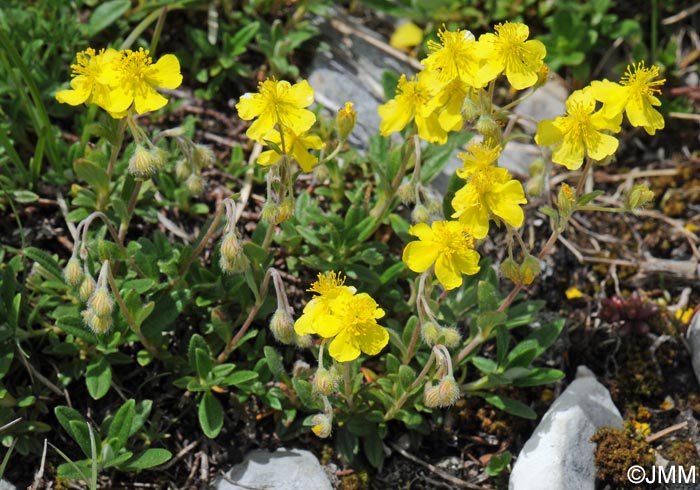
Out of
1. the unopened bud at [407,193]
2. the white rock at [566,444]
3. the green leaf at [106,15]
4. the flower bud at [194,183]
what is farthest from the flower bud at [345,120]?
the green leaf at [106,15]

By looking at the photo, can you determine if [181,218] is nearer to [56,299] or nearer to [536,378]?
[56,299]

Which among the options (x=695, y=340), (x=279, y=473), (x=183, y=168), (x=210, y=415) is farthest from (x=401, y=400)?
(x=695, y=340)

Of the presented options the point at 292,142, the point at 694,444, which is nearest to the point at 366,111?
the point at 292,142

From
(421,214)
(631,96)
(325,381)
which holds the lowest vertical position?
(325,381)

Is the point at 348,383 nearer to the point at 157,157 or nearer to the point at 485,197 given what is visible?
the point at 485,197

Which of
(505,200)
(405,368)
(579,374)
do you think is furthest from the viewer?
(579,374)

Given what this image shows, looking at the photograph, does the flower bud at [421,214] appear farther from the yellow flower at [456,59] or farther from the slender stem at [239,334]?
the slender stem at [239,334]

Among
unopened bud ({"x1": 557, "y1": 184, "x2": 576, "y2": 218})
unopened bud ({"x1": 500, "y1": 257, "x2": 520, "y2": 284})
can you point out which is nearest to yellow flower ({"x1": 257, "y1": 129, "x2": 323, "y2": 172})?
unopened bud ({"x1": 500, "y1": 257, "x2": 520, "y2": 284})
